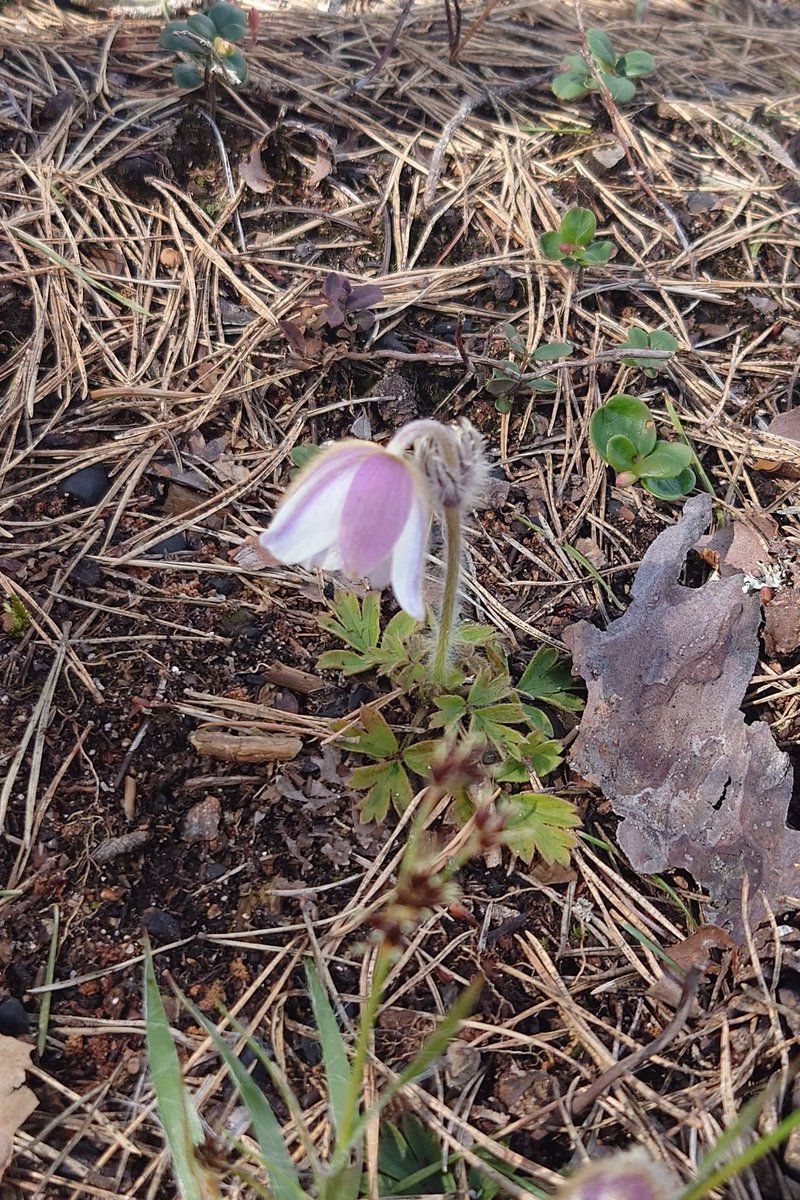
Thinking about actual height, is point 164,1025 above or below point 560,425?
below

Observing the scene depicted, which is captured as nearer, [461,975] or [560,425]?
[461,975]

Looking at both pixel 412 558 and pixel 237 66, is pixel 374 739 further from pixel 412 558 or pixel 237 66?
pixel 237 66

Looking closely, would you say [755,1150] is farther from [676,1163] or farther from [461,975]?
[461,975]

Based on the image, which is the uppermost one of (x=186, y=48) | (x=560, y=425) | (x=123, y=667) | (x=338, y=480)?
(x=186, y=48)

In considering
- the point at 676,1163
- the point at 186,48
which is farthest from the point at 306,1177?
the point at 186,48

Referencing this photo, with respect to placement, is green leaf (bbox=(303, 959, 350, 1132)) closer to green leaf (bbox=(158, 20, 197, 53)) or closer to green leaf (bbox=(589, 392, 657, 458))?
green leaf (bbox=(589, 392, 657, 458))

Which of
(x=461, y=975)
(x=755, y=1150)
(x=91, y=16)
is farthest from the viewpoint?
(x=91, y=16)

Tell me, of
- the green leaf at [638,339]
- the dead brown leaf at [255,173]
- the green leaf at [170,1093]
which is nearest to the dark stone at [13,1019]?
the green leaf at [170,1093]

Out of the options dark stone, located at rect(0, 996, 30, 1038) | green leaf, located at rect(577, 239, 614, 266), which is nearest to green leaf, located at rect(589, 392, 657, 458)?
green leaf, located at rect(577, 239, 614, 266)

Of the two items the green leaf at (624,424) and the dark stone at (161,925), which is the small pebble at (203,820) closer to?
the dark stone at (161,925)
